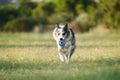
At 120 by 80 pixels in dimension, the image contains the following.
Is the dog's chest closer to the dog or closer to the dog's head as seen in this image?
the dog

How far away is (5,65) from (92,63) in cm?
244

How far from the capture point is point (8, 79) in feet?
36.4

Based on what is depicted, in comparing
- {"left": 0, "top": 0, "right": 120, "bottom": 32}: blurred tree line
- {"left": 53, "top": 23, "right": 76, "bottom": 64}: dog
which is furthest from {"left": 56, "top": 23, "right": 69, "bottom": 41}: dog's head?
{"left": 0, "top": 0, "right": 120, "bottom": 32}: blurred tree line

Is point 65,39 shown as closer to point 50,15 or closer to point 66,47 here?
point 66,47

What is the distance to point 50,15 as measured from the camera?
176 ft

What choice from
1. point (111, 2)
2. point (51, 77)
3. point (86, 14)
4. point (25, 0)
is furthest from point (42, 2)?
point (51, 77)

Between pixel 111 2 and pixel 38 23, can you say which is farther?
pixel 38 23

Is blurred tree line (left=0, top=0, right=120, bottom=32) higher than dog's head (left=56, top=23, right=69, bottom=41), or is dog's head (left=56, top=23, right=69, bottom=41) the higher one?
blurred tree line (left=0, top=0, right=120, bottom=32)

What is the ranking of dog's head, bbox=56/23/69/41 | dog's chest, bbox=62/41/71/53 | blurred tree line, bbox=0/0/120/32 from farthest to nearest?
blurred tree line, bbox=0/0/120/32 → dog's chest, bbox=62/41/71/53 → dog's head, bbox=56/23/69/41

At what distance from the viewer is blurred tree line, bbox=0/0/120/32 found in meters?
48.8

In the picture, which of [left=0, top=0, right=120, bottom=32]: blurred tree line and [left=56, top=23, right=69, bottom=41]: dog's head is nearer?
Answer: [left=56, top=23, right=69, bottom=41]: dog's head

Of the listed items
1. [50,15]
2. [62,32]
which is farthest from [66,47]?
[50,15]

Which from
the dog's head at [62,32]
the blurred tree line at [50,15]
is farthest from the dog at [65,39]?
the blurred tree line at [50,15]

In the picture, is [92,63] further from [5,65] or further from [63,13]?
[63,13]
